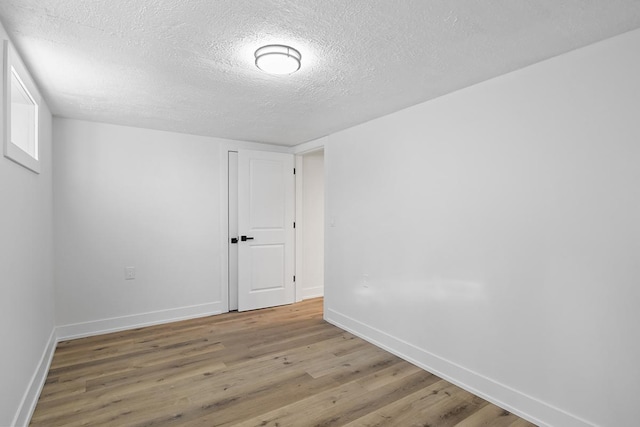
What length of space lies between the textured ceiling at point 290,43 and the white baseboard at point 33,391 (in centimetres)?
203

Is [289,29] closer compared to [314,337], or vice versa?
[289,29]

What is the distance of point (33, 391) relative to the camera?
2107 mm

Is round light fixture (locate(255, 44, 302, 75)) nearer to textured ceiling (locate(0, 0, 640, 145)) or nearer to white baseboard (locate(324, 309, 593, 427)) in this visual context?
textured ceiling (locate(0, 0, 640, 145))

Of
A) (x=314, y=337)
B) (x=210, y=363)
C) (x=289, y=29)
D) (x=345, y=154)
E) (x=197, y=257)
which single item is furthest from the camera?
(x=197, y=257)

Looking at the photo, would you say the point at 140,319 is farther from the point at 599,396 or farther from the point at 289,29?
the point at 599,396

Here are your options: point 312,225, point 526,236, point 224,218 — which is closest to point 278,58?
point 526,236

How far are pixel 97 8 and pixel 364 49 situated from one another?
4.32ft

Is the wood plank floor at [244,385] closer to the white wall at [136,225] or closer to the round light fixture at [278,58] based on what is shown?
the white wall at [136,225]

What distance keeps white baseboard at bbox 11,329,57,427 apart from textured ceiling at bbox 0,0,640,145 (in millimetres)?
2026

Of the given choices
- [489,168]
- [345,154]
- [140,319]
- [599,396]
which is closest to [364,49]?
[489,168]

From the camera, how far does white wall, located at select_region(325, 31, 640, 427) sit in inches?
66.9

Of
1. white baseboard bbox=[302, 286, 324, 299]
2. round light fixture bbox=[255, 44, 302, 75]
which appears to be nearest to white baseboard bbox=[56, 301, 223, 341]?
white baseboard bbox=[302, 286, 324, 299]

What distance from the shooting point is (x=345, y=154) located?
3594 mm

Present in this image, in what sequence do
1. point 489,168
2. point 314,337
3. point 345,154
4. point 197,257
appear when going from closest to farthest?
point 489,168
point 314,337
point 345,154
point 197,257
